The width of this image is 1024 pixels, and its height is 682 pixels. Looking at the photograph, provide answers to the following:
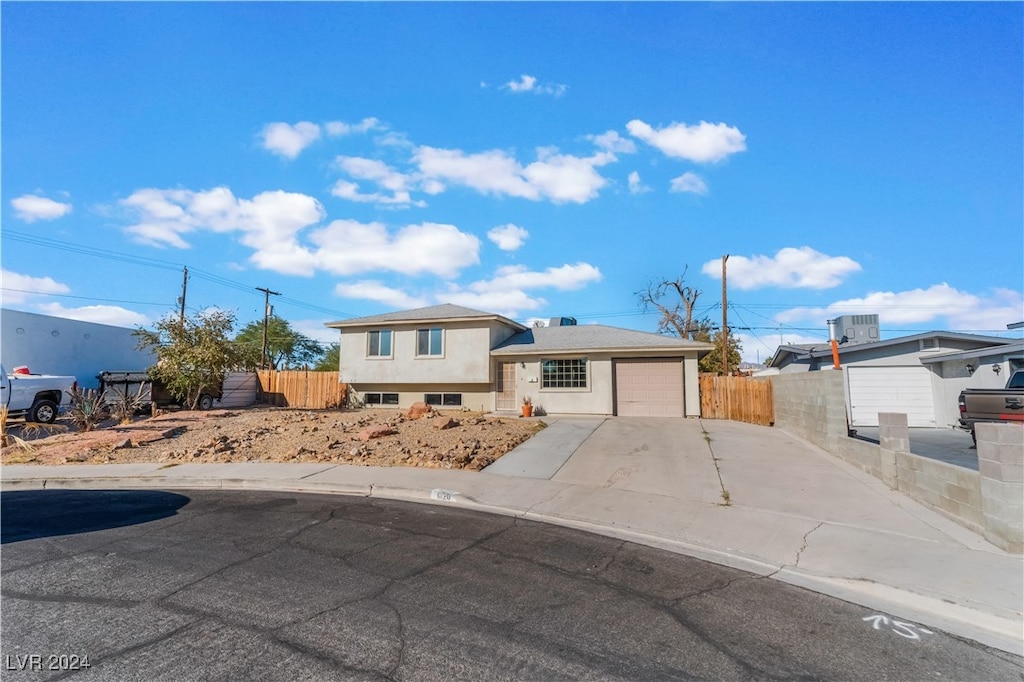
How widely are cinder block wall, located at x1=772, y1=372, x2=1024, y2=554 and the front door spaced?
11382 mm

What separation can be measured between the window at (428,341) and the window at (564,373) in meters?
4.63

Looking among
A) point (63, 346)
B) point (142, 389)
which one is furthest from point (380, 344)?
point (63, 346)

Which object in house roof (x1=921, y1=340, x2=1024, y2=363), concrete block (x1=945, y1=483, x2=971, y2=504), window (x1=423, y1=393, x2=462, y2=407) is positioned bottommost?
concrete block (x1=945, y1=483, x2=971, y2=504)

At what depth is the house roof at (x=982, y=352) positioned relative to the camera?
50.8ft

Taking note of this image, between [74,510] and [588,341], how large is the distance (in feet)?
54.5

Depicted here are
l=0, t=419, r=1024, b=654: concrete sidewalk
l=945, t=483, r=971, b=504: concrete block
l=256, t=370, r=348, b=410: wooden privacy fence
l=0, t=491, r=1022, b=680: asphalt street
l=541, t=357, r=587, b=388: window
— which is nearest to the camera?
l=0, t=491, r=1022, b=680: asphalt street

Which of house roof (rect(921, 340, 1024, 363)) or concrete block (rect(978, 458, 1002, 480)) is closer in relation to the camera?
concrete block (rect(978, 458, 1002, 480))

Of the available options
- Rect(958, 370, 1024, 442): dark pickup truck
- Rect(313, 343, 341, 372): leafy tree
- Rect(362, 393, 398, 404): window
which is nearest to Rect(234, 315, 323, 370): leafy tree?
Rect(313, 343, 341, 372): leafy tree

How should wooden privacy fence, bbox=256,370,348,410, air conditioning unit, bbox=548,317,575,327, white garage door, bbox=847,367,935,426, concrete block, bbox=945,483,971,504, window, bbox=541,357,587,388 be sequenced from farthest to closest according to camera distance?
air conditioning unit, bbox=548,317,575,327 < wooden privacy fence, bbox=256,370,348,410 < window, bbox=541,357,587,388 < white garage door, bbox=847,367,935,426 < concrete block, bbox=945,483,971,504

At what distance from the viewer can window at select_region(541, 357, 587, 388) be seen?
20.6 meters

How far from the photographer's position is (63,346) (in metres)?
26.2

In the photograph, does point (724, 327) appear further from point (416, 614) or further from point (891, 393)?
point (416, 614)

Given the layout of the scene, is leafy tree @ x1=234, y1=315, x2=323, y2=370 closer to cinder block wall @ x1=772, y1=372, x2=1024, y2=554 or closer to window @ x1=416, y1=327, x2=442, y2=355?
window @ x1=416, y1=327, x2=442, y2=355

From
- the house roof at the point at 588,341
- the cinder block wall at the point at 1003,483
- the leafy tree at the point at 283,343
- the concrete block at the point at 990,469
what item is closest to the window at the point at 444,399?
the house roof at the point at 588,341
